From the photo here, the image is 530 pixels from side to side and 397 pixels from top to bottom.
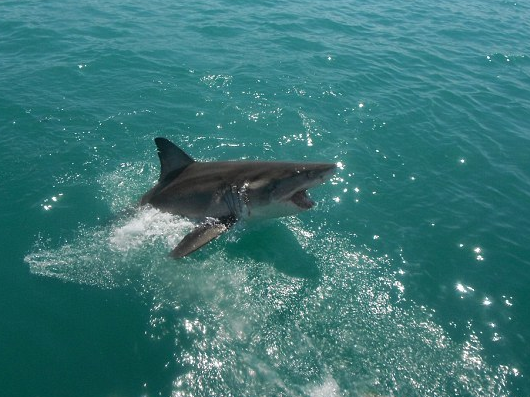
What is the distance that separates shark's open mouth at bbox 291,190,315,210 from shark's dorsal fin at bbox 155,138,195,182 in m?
2.91

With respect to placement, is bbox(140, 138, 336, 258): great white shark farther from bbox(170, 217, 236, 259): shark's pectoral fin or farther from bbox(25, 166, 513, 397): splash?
bbox(25, 166, 513, 397): splash

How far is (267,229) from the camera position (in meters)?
10.2

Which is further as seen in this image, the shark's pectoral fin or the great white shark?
the great white shark

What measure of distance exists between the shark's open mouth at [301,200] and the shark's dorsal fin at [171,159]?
2.91 meters

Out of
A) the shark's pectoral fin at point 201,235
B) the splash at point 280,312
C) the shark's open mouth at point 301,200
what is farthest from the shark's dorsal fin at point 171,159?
the shark's open mouth at point 301,200

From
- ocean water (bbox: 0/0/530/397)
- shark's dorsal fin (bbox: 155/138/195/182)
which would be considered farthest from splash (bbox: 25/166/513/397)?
shark's dorsal fin (bbox: 155/138/195/182)

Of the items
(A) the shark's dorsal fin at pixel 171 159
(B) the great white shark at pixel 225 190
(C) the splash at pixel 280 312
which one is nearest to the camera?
(C) the splash at pixel 280 312

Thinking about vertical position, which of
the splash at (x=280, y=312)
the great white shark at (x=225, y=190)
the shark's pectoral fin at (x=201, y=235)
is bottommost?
the splash at (x=280, y=312)

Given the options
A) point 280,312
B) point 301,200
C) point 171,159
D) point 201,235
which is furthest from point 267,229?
point 171,159

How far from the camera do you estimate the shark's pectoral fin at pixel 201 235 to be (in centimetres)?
820

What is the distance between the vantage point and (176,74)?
17.6 m

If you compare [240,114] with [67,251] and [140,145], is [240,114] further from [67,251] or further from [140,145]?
Answer: [67,251]

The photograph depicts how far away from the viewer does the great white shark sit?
8602 millimetres

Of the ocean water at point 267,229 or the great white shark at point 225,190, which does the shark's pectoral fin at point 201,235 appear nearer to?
the great white shark at point 225,190
